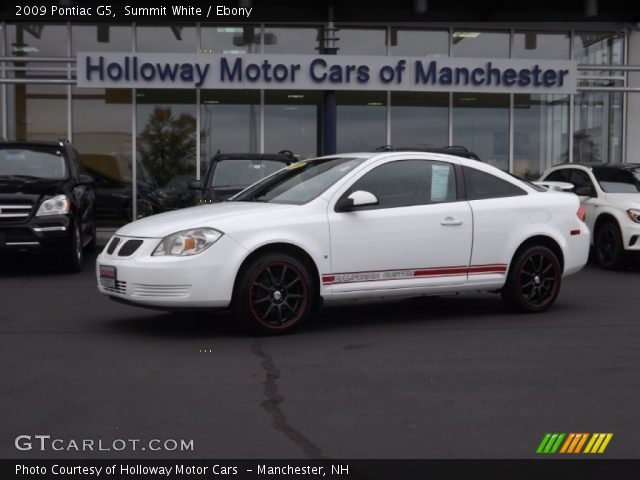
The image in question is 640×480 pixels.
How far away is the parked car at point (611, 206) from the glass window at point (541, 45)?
6.55 metres

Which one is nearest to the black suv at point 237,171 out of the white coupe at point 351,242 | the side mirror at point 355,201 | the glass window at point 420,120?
the white coupe at point 351,242

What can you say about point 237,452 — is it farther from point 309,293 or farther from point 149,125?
point 149,125

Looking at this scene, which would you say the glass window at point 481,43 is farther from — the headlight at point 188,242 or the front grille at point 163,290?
the front grille at point 163,290

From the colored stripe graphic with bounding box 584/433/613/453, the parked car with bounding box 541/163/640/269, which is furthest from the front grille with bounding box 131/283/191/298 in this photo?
the parked car with bounding box 541/163/640/269

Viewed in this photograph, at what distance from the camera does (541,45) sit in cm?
2022

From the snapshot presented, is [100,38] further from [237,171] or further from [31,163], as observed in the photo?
[237,171]

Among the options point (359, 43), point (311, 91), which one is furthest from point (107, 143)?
point (359, 43)

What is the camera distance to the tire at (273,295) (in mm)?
7262

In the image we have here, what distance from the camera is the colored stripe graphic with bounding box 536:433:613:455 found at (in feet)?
15.0

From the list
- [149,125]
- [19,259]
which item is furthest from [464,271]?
[149,125]

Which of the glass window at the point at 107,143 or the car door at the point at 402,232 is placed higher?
the glass window at the point at 107,143

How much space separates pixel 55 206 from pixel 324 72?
7702mm

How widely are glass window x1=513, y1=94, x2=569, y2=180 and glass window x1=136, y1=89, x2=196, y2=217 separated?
281 inches
